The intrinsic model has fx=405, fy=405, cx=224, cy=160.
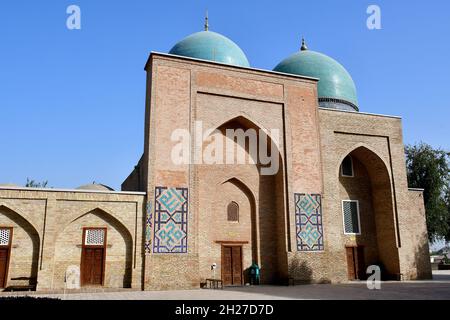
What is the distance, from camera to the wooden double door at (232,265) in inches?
561

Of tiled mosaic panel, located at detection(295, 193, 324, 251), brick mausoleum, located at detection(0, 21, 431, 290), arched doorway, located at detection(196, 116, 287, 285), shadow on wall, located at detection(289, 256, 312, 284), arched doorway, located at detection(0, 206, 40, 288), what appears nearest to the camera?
arched doorway, located at detection(0, 206, 40, 288)

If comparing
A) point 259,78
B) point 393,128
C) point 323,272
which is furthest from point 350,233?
point 259,78

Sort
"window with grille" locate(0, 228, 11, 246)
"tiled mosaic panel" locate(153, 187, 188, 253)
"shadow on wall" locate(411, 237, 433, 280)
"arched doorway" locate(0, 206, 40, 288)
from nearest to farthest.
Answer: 1. "arched doorway" locate(0, 206, 40, 288)
2. "window with grille" locate(0, 228, 11, 246)
3. "tiled mosaic panel" locate(153, 187, 188, 253)
4. "shadow on wall" locate(411, 237, 433, 280)

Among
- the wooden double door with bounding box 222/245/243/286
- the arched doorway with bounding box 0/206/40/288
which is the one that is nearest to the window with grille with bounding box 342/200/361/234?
the wooden double door with bounding box 222/245/243/286

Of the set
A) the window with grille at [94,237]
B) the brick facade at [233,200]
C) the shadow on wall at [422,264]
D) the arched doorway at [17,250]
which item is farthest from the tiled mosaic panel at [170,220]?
the shadow on wall at [422,264]

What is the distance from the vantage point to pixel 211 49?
1759cm

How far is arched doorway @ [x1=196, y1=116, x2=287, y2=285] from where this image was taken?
46.6 ft

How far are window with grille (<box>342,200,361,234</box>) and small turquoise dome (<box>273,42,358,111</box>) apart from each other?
4833mm

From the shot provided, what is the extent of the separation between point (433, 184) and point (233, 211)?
14443mm

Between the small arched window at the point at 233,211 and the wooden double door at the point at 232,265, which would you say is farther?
the small arched window at the point at 233,211

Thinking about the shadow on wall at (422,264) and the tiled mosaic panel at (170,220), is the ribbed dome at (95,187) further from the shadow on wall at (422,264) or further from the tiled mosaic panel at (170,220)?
the shadow on wall at (422,264)

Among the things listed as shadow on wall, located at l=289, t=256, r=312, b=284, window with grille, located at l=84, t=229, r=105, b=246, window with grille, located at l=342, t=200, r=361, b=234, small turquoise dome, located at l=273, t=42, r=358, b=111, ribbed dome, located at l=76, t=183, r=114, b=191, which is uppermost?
small turquoise dome, located at l=273, t=42, r=358, b=111

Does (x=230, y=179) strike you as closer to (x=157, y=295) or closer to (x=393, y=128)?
(x=157, y=295)

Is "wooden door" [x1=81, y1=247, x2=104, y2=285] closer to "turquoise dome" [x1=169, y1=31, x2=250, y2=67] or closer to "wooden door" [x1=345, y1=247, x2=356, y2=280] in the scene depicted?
"turquoise dome" [x1=169, y1=31, x2=250, y2=67]
